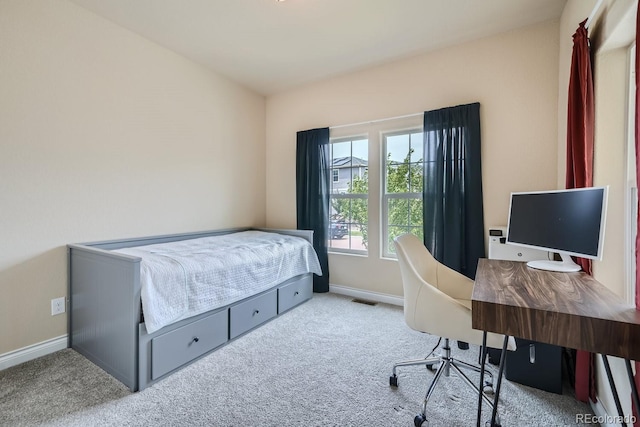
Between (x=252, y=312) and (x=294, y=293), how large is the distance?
64cm

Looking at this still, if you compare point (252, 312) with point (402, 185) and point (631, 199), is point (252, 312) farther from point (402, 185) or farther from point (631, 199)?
point (631, 199)

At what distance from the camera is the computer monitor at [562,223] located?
1277 millimetres

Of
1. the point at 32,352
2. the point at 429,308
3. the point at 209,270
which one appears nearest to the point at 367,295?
the point at 429,308

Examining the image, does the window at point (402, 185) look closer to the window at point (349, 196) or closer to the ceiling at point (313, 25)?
the window at point (349, 196)

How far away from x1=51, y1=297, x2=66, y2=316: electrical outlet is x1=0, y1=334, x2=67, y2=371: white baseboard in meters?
0.20

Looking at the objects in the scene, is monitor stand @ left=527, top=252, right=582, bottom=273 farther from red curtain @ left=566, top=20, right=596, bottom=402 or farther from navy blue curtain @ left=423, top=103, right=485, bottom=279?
navy blue curtain @ left=423, top=103, right=485, bottom=279

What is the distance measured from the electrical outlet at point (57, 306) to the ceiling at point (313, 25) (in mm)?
2322

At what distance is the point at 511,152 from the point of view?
2549mm

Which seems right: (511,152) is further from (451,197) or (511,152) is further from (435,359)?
(435,359)

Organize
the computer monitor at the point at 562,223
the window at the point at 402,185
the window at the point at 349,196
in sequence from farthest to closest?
the window at the point at 349,196 → the window at the point at 402,185 → the computer monitor at the point at 562,223

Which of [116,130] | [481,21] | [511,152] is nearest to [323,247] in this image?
[511,152]

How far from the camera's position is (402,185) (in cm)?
318

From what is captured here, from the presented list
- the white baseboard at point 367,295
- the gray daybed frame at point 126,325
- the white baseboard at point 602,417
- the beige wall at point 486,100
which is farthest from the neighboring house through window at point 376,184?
the white baseboard at point 602,417

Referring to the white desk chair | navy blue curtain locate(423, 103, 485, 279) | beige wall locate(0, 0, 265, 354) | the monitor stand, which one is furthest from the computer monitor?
beige wall locate(0, 0, 265, 354)
